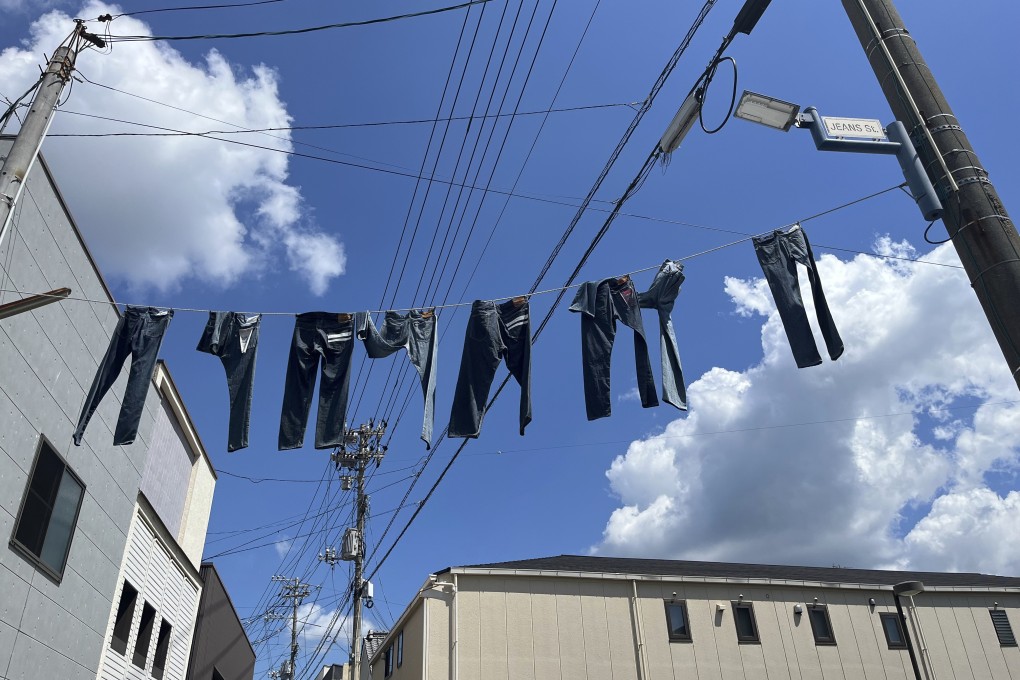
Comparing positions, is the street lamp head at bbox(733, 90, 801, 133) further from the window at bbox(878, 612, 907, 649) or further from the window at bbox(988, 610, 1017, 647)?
the window at bbox(988, 610, 1017, 647)

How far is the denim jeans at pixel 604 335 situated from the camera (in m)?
9.20

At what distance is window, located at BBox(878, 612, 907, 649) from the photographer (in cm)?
2191

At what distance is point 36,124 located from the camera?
757cm

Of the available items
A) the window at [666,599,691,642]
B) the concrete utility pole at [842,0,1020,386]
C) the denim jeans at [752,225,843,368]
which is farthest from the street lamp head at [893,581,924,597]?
the concrete utility pole at [842,0,1020,386]

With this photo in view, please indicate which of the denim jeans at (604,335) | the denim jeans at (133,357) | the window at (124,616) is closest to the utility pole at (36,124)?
the denim jeans at (133,357)

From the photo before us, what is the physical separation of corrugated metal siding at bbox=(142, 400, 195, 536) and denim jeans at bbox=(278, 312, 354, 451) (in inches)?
341

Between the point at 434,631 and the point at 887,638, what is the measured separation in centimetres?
1369

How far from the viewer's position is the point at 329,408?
9477 mm

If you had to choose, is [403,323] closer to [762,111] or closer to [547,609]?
[762,111]

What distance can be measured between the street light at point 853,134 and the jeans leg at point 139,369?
7719 millimetres

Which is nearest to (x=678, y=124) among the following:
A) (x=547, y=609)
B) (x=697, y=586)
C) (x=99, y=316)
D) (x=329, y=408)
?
(x=329, y=408)

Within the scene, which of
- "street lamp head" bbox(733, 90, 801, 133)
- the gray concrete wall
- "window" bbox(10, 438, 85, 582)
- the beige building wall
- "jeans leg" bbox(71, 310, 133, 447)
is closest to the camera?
"street lamp head" bbox(733, 90, 801, 133)

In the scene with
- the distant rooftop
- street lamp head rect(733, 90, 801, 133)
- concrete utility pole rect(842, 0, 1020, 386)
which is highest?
the distant rooftop

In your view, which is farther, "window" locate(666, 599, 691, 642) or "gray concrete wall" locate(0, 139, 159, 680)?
"window" locate(666, 599, 691, 642)
